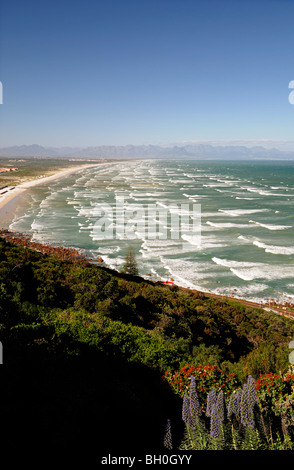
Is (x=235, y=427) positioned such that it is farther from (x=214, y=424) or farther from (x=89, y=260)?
(x=89, y=260)

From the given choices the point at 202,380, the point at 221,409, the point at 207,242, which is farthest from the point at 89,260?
the point at 221,409

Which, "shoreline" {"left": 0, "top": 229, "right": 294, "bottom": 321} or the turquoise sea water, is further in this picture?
the turquoise sea water

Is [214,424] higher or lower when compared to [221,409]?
lower

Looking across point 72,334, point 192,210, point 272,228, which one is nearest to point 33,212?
point 192,210

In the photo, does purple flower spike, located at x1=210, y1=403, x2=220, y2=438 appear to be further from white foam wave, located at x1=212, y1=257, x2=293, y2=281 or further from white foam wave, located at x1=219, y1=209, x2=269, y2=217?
white foam wave, located at x1=219, y1=209, x2=269, y2=217

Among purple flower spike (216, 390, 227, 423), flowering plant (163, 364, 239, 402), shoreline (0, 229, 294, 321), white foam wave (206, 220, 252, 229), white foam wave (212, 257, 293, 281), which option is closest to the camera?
purple flower spike (216, 390, 227, 423)

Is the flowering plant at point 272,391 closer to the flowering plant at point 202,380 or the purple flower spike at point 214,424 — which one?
the flowering plant at point 202,380

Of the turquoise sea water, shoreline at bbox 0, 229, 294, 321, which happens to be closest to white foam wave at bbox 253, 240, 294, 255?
the turquoise sea water

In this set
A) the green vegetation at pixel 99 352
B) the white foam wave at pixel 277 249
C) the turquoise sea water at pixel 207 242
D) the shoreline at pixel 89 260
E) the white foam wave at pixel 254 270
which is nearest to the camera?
the green vegetation at pixel 99 352

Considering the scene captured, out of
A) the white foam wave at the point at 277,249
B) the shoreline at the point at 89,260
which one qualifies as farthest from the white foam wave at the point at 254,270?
the shoreline at the point at 89,260

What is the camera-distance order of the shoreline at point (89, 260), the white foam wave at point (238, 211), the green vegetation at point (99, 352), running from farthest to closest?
the white foam wave at point (238, 211) → the shoreline at point (89, 260) → the green vegetation at point (99, 352)
